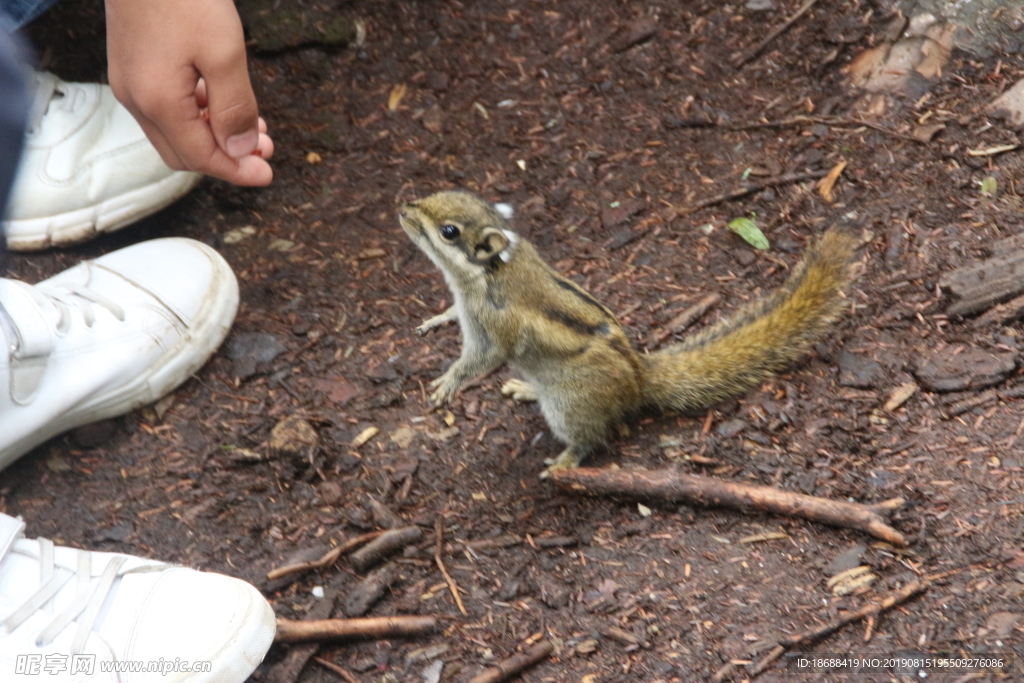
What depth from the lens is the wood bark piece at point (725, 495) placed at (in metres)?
2.85

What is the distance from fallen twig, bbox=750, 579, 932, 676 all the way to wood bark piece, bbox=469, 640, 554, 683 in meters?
0.61

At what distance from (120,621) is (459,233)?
5.85ft

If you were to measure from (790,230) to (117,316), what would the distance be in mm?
2887

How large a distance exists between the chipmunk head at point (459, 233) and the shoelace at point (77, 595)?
4.98 feet

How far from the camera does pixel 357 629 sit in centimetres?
285

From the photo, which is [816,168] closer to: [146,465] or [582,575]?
[582,575]

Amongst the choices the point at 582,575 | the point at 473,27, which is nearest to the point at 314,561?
the point at 582,575

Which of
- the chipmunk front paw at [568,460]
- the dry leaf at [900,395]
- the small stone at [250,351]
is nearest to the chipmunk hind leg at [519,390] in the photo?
the chipmunk front paw at [568,460]

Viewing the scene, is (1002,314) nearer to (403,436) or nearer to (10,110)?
(403,436)

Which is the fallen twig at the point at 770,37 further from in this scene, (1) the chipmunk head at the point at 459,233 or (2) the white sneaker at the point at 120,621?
(2) the white sneaker at the point at 120,621

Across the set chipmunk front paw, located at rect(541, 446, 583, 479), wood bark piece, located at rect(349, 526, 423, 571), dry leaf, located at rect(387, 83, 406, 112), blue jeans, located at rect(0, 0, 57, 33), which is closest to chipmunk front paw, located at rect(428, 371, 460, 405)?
chipmunk front paw, located at rect(541, 446, 583, 479)

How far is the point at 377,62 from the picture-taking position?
515 centimetres

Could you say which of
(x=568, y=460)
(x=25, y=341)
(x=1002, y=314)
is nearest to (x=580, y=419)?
(x=568, y=460)

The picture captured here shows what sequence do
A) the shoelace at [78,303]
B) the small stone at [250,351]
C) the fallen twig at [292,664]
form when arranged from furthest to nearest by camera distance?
the small stone at [250,351] → the shoelace at [78,303] → the fallen twig at [292,664]
